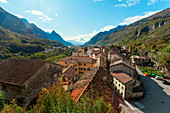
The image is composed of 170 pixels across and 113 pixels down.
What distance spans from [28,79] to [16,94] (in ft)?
7.20

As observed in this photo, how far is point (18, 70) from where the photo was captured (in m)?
9.86

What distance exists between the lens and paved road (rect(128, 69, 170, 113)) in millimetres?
18297

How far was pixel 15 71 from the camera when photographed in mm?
9797

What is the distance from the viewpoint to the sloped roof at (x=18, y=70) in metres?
8.67

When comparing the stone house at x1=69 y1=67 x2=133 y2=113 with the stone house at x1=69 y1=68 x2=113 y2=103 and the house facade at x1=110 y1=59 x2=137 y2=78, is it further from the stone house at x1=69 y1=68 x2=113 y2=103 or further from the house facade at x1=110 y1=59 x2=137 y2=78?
the house facade at x1=110 y1=59 x2=137 y2=78

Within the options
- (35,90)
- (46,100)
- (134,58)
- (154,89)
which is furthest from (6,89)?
(134,58)

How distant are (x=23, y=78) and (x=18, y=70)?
6.94 feet

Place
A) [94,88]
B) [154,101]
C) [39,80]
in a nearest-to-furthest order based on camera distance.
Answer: [94,88]
[39,80]
[154,101]

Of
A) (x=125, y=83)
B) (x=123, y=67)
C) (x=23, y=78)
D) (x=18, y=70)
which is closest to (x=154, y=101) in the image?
(x=125, y=83)

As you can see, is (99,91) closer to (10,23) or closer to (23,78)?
(23,78)

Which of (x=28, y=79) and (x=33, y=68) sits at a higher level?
(x=33, y=68)

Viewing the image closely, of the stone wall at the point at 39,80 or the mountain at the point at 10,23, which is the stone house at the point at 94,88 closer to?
the stone wall at the point at 39,80

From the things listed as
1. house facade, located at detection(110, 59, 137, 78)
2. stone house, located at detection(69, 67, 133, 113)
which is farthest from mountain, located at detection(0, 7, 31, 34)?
stone house, located at detection(69, 67, 133, 113)

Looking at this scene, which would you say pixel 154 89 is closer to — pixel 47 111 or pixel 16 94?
pixel 47 111
